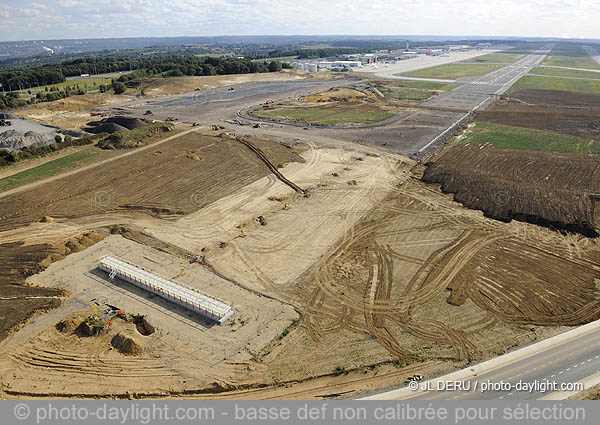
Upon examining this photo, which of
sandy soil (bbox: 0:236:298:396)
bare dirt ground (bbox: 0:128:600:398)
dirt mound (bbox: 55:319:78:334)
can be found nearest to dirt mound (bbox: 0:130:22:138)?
bare dirt ground (bbox: 0:128:600:398)

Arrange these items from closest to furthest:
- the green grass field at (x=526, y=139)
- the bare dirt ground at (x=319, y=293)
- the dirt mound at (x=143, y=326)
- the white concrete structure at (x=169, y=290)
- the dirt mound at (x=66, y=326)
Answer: the bare dirt ground at (x=319, y=293)
the dirt mound at (x=66, y=326)
the dirt mound at (x=143, y=326)
the white concrete structure at (x=169, y=290)
the green grass field at (x=526, y=139)

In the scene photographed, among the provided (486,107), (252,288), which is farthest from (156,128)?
(486,107)

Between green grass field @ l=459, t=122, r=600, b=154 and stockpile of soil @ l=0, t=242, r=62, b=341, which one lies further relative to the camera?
green grass field @ l=459, t=122, r=600, b=154

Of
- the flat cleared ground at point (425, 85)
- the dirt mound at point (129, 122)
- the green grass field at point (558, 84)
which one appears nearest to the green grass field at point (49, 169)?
the dirt mound at point (129, 122)

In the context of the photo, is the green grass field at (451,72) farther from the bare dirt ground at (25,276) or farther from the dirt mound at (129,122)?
the bare dirt ground at (25,276)

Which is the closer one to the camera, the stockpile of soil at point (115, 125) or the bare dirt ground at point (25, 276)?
the bare dirt ground at point (25, 276)

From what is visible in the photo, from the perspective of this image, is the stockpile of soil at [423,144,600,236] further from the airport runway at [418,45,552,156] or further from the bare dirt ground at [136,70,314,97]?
the bare dirt ground at [136,70,314,97]
